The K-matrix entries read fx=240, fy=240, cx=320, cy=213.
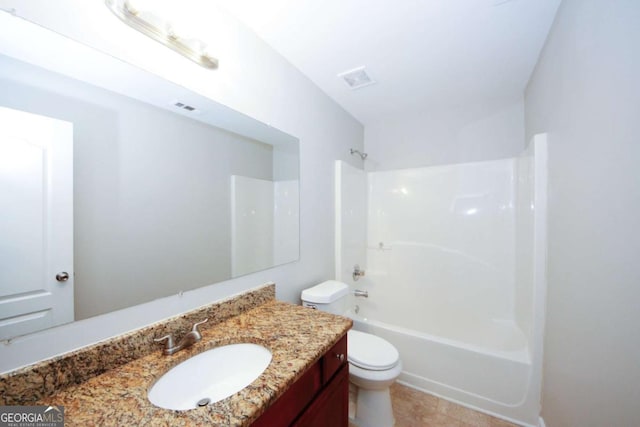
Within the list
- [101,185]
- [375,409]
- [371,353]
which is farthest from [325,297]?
[101,185]

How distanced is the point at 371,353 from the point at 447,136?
6.92ft

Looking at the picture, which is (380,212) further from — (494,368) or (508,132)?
(494,368)

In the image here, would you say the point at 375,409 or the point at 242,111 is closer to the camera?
the point at 242,111

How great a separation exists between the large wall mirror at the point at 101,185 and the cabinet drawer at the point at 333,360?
2.00ft

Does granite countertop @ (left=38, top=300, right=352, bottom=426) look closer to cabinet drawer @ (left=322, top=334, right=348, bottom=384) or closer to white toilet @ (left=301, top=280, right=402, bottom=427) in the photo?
cabinet drawer @ (left=322, top=334, right=348, bottom=384)

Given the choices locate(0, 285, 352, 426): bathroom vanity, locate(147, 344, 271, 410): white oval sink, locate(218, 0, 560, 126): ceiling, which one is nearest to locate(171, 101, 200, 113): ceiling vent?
locate(218, 0, 560, 126): ceiling

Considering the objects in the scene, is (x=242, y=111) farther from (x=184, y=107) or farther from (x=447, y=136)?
(x=447, y=136)

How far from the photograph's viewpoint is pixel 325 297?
1.58 meters

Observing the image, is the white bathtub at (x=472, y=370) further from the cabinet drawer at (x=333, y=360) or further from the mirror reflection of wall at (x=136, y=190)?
the mirror reflection of wall at (x=136, y=190)

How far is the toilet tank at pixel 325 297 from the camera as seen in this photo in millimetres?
1580

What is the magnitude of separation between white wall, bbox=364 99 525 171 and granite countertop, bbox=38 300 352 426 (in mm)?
2034

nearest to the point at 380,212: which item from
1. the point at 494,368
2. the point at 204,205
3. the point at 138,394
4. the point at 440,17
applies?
the point at 494,368

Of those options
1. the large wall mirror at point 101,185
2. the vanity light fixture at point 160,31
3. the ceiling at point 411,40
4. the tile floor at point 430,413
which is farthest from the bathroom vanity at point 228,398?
the ceiling at point 411,40

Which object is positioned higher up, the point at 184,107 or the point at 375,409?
the point at 184,107
